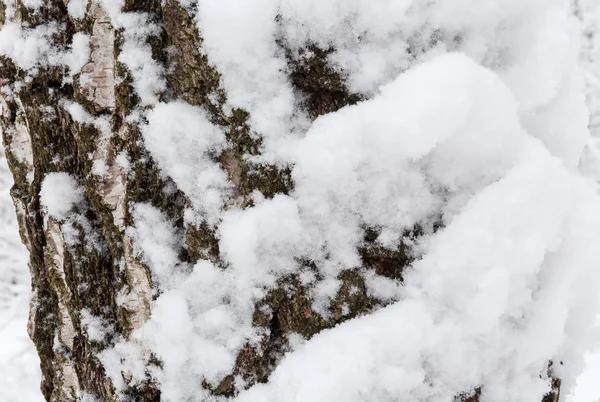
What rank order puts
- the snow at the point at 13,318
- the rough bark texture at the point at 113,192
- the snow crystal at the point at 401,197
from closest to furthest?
the snow crystal at the point at 401,197, the rough bark texture at the point at 113,192, the snow at the point at 13,318

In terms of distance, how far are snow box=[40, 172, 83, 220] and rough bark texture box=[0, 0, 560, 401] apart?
0.9 inches

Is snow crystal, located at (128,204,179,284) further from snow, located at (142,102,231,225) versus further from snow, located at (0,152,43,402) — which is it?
snow, located at (0,152,43,402)

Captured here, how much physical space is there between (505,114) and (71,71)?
1.10 m

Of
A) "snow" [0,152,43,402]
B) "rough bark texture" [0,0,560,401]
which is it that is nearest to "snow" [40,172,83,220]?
"rough bark texture" [0,0,560,401]

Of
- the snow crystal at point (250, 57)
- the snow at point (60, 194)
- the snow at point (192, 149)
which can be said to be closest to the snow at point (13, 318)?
the snow at point (60, 194)

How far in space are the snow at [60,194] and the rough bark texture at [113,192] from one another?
0.02 meters

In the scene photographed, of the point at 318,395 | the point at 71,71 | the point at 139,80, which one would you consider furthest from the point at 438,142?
the point at 71,71

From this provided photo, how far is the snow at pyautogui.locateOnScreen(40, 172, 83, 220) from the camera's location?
1.29 metres

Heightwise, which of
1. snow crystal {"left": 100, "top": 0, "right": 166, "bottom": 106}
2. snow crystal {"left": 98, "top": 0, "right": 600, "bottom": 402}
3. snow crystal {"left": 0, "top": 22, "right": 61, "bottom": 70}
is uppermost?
snow crystal {"left": 0, "top": 22, "right": 61, "bottom": 70}

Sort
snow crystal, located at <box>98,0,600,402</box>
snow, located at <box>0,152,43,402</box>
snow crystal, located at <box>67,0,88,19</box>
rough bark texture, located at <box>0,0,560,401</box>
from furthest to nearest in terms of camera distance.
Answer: snow, located at <box>0,152,43,402</box>, snow crystal, located at <box>67,0,88,19</box>, rough bark texture, located at <box>0,0,560,401</box>, snow crystal, located at <box>98,0,600,402</box>

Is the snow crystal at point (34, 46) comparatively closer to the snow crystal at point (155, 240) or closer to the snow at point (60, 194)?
the snow at point (60, 194)

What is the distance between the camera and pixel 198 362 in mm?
1126

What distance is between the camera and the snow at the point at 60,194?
1.29 metres

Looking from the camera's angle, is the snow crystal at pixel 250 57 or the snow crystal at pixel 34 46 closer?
the snow crystal at pixel 250 57
